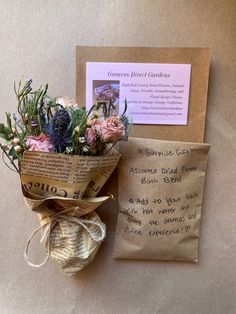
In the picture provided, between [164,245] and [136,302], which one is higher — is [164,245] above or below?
above

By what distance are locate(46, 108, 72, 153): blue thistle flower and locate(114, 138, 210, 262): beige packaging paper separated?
0.16m

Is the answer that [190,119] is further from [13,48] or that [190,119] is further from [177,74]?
[13,48]

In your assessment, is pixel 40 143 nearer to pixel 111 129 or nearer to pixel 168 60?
pixel 111 129

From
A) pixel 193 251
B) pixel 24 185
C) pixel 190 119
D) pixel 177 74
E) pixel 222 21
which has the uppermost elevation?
pixel 222 21

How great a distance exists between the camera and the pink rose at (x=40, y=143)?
0.69 m

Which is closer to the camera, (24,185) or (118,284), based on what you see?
(24,185)

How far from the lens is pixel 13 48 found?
0.83m

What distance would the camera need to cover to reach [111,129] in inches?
26.9

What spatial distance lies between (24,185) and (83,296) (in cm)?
36

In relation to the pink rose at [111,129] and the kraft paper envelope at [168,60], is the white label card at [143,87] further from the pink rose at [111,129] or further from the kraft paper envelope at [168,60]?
the pink rose at [111,129]

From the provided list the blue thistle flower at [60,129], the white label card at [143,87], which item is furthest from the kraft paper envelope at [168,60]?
the blue thistle flower at [60,129]

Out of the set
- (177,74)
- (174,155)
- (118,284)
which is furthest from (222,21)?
(118,284)

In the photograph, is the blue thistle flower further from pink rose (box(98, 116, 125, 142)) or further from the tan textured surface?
the tan textured surface

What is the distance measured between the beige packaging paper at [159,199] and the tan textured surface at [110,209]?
0.11 ft
